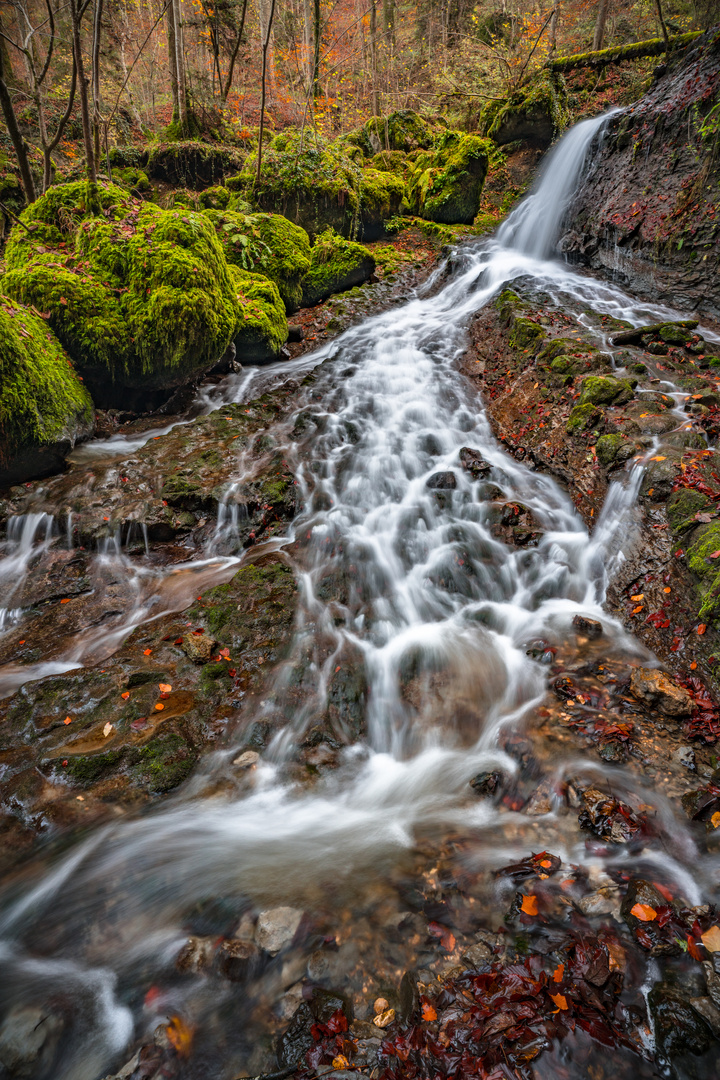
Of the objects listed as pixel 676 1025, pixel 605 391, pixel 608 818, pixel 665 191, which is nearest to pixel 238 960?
pixel 676 1025

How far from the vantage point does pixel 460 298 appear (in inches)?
470

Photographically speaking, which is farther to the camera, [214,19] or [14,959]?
[214,19]

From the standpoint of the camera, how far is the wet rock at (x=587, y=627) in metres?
4.61

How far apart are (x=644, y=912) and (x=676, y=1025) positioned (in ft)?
1.56

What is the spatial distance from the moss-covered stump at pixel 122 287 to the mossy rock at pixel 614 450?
20.7ft

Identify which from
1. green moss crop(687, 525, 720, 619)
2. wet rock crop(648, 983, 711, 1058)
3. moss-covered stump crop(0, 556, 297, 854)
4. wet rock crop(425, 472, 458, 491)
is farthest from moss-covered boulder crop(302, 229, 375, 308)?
wet rock crop(648, 983, 711, 1058)

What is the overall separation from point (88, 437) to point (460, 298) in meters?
9.46

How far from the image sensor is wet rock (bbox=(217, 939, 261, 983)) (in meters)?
2.48

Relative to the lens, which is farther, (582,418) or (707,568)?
(582,418)

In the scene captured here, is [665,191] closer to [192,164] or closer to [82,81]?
[82,81]

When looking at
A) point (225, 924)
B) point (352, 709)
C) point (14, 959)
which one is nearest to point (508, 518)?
point (352, 709)

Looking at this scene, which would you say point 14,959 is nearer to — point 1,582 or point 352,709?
point 352,709

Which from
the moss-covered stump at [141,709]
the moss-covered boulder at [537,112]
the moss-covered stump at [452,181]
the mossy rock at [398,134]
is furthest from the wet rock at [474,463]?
the mossy rock at [398,134]

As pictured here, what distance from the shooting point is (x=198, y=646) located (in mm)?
4484
